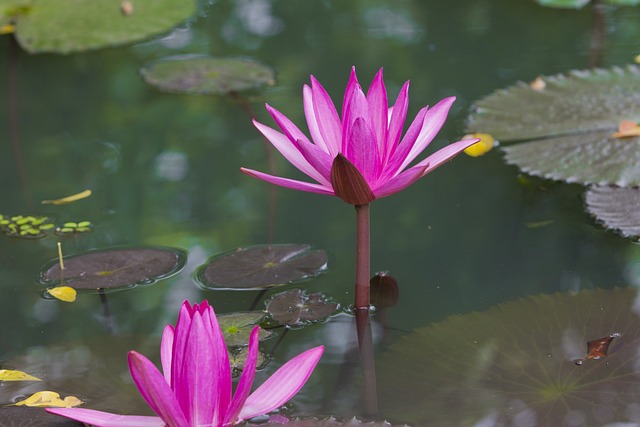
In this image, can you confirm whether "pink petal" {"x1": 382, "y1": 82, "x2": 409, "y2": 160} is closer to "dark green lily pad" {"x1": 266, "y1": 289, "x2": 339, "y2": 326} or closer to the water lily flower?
"dark green lily pad" {"x1": 266, "y1": 289, "x2": 339, "y2": 326}

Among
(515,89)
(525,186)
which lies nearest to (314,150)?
(525,186)

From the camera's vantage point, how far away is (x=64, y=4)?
3.15 metres

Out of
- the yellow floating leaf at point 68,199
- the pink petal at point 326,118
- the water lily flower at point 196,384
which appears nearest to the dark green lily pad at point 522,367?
the water lily flower at point 196,384

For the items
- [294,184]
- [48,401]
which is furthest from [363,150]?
[48,401]

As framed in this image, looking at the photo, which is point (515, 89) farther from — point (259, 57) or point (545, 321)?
point (545, 321)

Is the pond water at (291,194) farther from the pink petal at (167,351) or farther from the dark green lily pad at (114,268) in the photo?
the pink petal at (167,351)

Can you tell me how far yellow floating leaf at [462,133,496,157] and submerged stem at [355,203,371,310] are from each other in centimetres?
74

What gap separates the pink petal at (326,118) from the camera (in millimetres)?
1211

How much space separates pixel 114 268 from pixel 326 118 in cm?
53

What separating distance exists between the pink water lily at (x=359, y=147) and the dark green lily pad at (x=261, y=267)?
9.5 inches

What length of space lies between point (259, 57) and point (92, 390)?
1769 mm

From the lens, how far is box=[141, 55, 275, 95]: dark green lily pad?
7.92ft

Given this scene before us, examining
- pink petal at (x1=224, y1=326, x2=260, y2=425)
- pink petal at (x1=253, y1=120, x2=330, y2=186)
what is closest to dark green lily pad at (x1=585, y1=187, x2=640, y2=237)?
pink petal at (x1=253, y1=120, x2=330, y2=186)

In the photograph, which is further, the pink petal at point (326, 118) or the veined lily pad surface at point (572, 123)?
the veined lily pad surface at point (572, 123)
